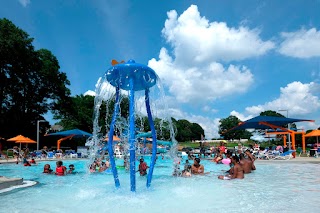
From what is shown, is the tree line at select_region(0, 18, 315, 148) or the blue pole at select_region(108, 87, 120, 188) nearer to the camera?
the blue pole at select_region(108, 87, 120, 188)

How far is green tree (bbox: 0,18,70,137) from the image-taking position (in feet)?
109

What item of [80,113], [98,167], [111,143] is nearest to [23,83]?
[80,113]

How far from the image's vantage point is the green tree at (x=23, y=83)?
109 feet

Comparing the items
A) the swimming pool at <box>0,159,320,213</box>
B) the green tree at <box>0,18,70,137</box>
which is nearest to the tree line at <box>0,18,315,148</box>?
the green tree at <box>0,18,70,137</box>

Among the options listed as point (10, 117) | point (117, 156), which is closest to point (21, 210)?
point (117, 156)

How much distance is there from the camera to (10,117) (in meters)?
33.5

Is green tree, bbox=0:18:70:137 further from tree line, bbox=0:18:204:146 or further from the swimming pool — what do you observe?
the swimming pool

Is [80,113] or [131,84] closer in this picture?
[131,84]

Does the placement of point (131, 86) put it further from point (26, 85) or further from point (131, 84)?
point (26, 85)

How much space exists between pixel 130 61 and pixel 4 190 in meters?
4.75

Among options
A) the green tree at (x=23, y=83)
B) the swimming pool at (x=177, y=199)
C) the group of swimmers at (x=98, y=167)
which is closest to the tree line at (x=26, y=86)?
the green tree at (x=23, y=83)

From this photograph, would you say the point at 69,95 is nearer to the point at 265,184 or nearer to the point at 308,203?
the point at 265,184

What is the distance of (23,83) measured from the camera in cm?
3547

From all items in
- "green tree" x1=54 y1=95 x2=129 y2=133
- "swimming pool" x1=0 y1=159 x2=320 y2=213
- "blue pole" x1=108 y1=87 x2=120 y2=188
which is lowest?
"swimming pool" x1=0 y1=159 x2=320 y2=213
